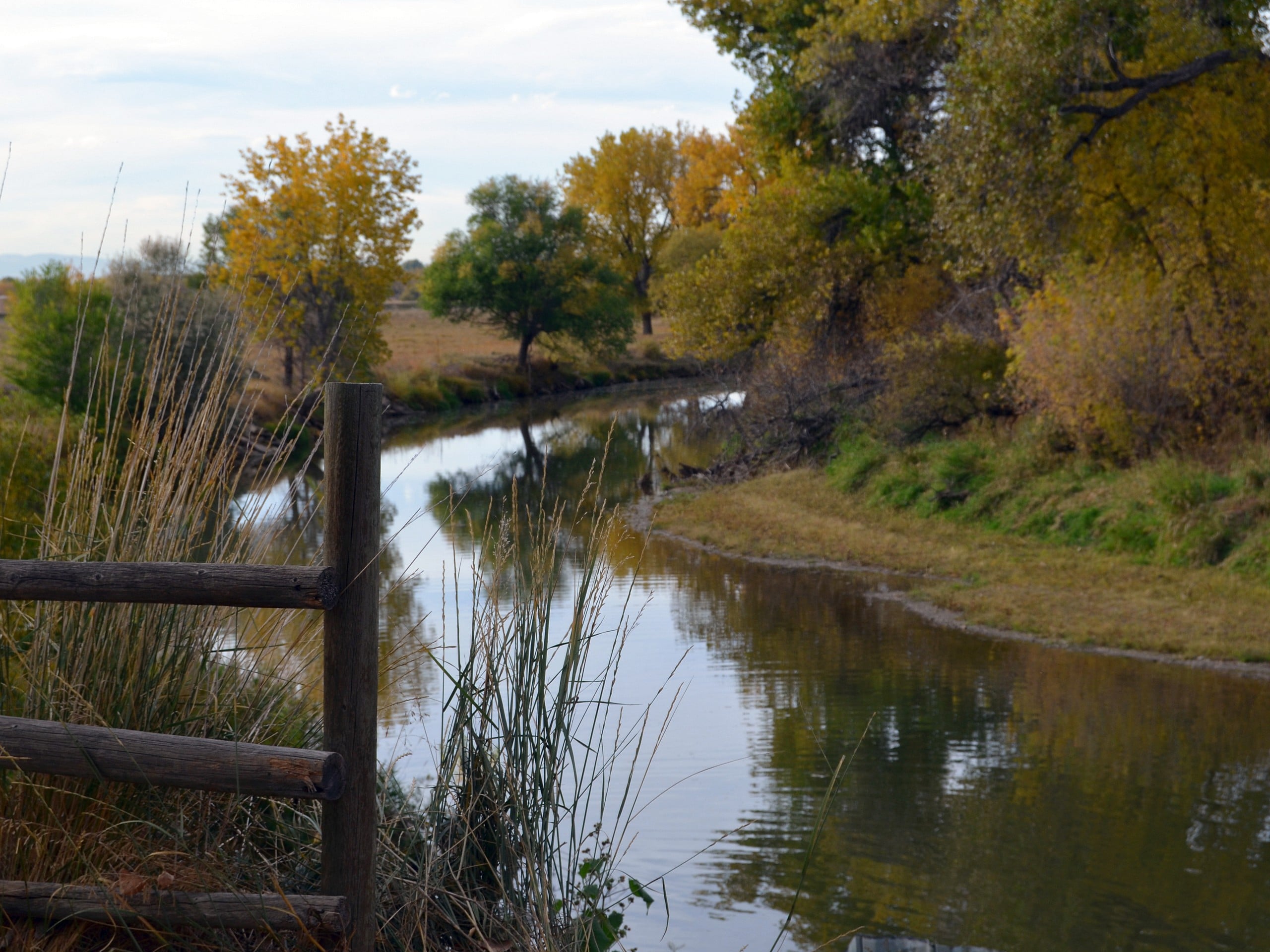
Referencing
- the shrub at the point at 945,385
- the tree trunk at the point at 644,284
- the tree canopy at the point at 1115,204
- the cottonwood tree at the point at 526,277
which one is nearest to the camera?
the tree canopy at the point at 1115,204

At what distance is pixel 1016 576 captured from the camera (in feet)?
37.9

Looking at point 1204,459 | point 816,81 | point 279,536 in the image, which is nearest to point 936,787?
point 279,536

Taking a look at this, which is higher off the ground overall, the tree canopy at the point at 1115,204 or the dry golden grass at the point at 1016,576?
the tree canopy at the point at 1115,204

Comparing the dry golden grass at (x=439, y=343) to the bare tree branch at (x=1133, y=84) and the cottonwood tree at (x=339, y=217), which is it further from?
the bare tree branch at (x=1133, y=84)

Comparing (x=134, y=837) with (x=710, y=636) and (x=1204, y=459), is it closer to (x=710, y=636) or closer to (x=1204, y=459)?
(x=710, y=636)

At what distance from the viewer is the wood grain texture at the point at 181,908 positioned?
2.66 metres

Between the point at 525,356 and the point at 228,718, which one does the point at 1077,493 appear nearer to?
the point at 228,718

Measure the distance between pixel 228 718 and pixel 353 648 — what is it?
89 cm

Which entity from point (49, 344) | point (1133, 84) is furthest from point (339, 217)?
point (1133, 84)

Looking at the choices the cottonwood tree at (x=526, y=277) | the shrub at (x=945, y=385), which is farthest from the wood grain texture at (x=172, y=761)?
the cottonwood tree at (x=526, y=277)

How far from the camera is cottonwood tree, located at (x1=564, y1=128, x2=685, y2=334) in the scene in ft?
167

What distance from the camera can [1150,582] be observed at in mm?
10742

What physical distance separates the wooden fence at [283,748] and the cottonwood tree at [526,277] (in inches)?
1523

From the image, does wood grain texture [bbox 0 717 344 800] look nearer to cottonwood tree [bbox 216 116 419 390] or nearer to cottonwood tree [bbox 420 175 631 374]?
cottonwood tree [bbox 216 116 419 390]
